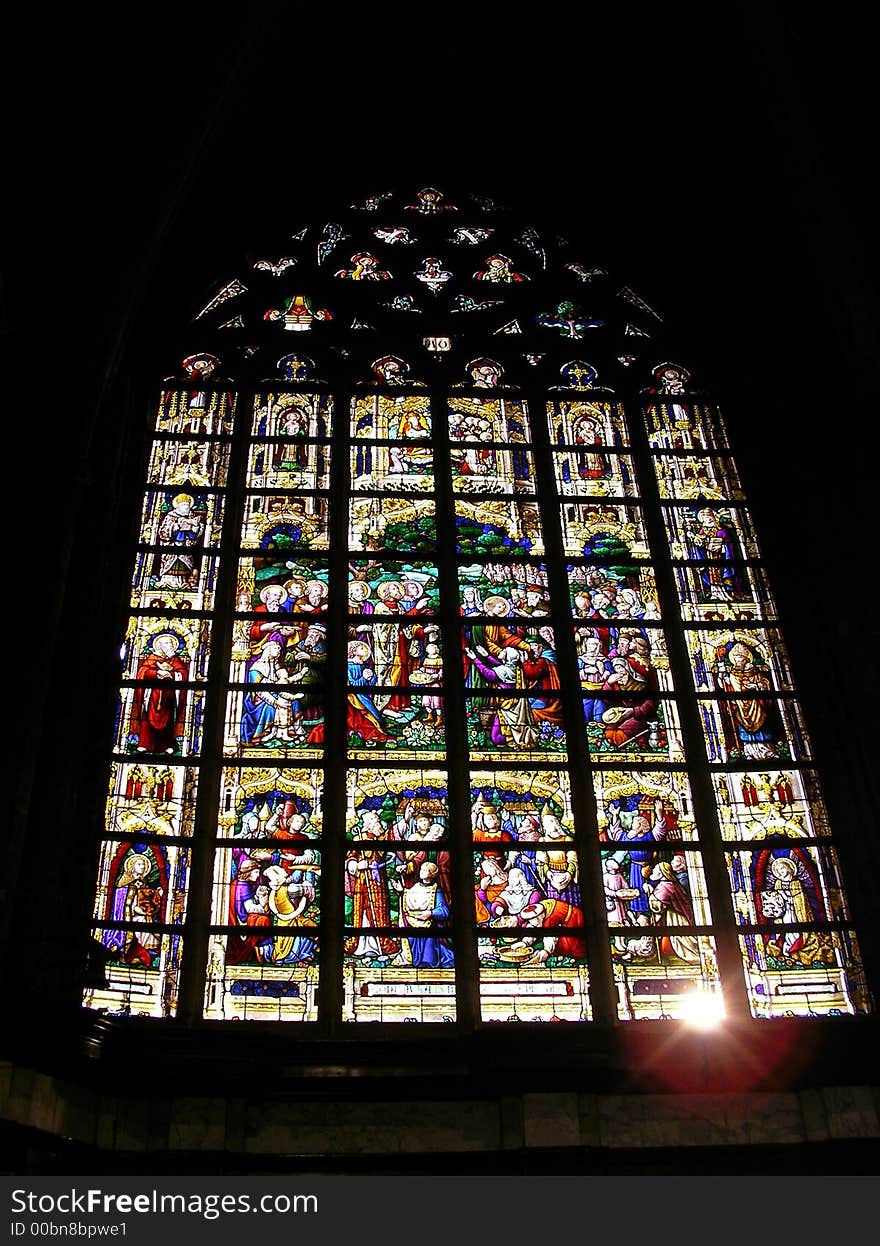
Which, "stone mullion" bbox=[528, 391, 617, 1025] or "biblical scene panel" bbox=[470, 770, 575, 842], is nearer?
"stone mullion" bbox=[528, 391, 617, 1025]

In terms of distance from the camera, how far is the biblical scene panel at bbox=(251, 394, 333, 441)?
423 inches

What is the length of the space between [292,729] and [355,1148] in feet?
8.61

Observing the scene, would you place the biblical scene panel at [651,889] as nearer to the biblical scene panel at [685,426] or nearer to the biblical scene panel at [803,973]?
the biblical scene panel at [803,973]

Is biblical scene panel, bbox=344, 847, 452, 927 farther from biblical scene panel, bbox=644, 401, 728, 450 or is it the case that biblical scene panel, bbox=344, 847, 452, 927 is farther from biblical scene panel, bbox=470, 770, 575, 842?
biblical scene panel, bbox=644, 401, 728, 450

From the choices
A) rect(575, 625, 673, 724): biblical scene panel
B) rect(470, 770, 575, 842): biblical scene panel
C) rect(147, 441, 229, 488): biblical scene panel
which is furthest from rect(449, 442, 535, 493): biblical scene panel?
rect(470, 770, 575, 842): biblical scene panel

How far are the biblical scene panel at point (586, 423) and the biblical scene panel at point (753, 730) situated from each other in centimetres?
253

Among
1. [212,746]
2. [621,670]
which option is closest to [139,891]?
[212,746]

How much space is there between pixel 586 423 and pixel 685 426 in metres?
0.77

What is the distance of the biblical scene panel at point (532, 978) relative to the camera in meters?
7.88

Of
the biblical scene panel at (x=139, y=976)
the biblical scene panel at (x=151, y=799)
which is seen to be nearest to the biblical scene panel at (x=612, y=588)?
the biblical scene panel at (x=151, y=799)

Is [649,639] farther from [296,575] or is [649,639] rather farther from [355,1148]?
[355,1148]

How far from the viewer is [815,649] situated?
9.43 m

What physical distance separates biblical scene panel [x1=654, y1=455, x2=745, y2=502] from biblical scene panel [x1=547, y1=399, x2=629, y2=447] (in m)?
0.41

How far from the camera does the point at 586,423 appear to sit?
36.3ft
